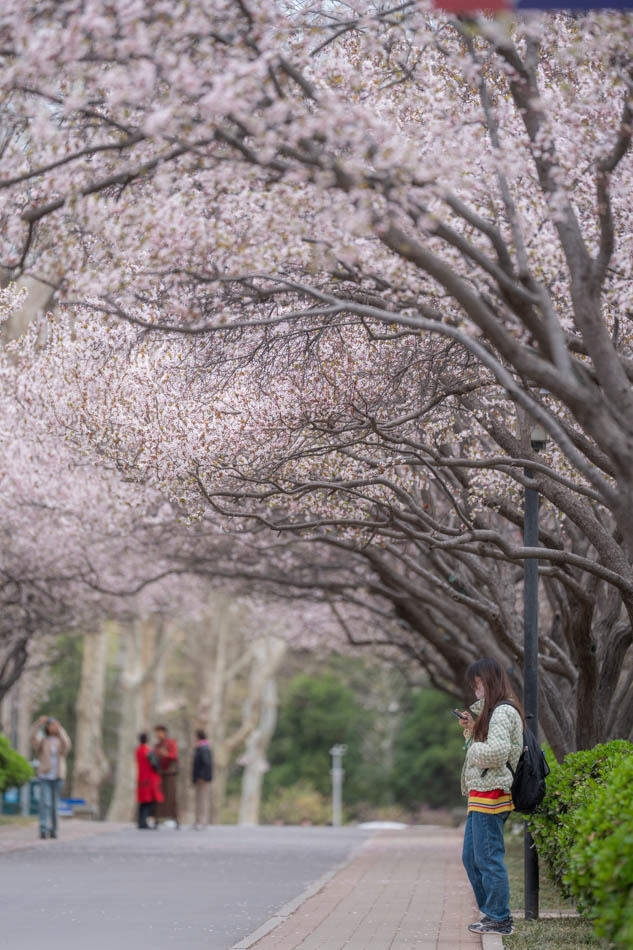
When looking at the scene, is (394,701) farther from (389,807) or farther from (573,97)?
(573,97)

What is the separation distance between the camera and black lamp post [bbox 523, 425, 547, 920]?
11.4 metres

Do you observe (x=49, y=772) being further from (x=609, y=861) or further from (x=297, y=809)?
(x=297, y=809)

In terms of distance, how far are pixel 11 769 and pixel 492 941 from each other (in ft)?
51.5

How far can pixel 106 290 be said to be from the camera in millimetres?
9961

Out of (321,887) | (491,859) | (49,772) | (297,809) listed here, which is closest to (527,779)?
(491,859)

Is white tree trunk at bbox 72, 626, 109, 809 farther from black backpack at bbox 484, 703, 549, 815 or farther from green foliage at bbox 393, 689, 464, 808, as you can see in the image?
black backpack at bbox 484, 703, 549, 815

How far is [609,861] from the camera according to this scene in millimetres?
6484

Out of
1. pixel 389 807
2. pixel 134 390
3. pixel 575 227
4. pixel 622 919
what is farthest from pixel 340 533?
pixel 389 807

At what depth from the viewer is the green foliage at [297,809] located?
159 feet

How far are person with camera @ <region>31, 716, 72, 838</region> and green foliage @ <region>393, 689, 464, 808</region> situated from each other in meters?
28.4

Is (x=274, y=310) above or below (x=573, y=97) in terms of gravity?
below

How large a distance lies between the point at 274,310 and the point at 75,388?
14.3ft

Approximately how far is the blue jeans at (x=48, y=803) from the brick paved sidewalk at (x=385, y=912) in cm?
A: 565

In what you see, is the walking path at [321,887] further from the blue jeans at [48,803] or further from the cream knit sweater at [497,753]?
the cream knit sweater at [497,753]
